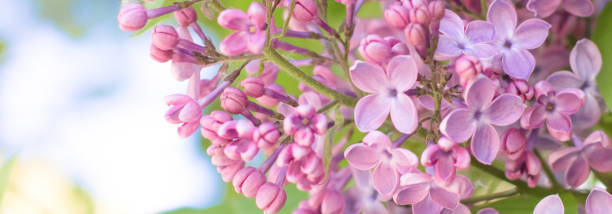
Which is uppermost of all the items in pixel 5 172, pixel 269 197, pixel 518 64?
pixel 518 64

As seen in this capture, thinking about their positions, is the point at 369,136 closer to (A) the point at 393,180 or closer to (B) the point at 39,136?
(A) the point at 393,180

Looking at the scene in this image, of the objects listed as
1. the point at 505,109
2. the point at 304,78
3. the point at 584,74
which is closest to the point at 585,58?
the point at 584,74

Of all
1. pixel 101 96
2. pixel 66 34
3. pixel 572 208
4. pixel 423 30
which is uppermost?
pixel 423 30

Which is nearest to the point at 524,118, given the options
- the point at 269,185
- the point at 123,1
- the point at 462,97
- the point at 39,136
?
the point at 462,97

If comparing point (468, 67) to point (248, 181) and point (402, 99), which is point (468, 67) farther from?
point (248, 181)

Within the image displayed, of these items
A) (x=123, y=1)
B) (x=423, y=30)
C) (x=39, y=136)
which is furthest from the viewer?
(x=39, y=136)

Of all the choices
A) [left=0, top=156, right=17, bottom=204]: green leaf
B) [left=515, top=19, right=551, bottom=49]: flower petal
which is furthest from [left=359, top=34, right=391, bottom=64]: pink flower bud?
[left=0, top=156, right=17, bottom=204]: green leaf

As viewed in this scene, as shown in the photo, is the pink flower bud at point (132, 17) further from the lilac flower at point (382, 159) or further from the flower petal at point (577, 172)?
the flower petal at point (577, 172)

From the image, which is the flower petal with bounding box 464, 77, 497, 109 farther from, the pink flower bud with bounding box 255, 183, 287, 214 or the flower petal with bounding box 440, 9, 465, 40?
the pink flower bud with bounding box 255, 183, 287, 214
